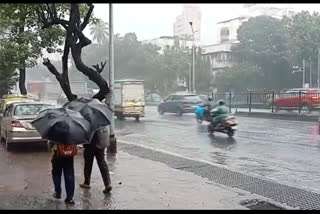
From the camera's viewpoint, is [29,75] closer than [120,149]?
No

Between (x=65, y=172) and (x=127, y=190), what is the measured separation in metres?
1.30

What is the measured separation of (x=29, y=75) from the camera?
103375mm

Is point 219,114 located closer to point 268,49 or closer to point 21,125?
point 21,125

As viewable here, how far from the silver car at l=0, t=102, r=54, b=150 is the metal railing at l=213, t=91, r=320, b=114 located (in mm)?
17846

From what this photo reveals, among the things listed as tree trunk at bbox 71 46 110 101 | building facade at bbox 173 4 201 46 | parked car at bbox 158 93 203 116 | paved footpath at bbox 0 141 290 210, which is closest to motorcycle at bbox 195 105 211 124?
parked car at bbox 158 93 203 116

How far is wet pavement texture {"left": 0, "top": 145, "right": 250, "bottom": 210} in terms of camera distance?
277 inches

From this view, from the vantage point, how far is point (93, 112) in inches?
283

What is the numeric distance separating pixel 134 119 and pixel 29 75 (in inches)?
3143

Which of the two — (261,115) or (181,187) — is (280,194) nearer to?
(181,187)

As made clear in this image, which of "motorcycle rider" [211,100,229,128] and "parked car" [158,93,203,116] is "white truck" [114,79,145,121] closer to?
"parked car" [158,93,203,116]

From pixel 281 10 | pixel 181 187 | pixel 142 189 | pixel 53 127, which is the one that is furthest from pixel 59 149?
pixel 281 10

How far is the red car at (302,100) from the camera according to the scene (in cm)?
2719

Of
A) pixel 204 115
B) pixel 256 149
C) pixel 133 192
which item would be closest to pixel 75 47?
pixel 133 192

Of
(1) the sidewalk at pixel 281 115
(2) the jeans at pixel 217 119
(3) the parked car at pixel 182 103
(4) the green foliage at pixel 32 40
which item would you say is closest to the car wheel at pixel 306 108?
(1) the sidewalk at pixel 281 115
